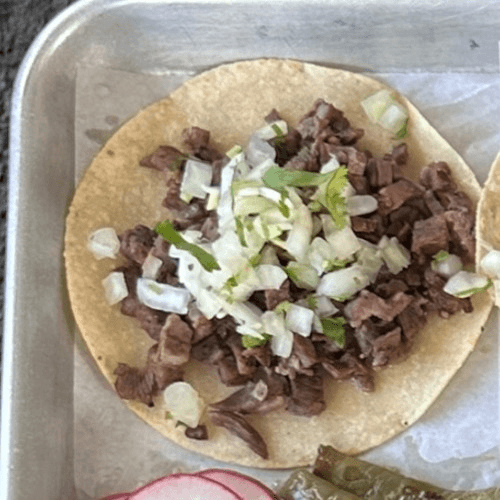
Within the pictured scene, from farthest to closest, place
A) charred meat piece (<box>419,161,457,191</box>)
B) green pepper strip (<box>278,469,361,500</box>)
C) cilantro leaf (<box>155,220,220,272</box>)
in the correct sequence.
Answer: charred meat piece (<box>419,161,457,191</box>), cilantro leaf (<box>155,220,220,272</box>), green pepper strip (<box>278,469,361,500</box>)

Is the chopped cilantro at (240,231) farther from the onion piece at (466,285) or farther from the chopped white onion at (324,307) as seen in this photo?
the onion piece at (466,285)

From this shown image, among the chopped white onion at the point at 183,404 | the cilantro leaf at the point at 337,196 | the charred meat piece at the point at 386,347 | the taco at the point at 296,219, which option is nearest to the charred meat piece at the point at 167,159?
the taco at the point at 296,219

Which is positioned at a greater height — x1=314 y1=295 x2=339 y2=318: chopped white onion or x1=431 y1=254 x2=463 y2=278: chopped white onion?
x1=431 y1=254 x2=463 y2=278: chopped white onion

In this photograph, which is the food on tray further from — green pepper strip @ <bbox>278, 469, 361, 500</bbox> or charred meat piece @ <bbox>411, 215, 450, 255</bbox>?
charred meat piece @ <bbox>411, 215, 450, 255</bbox>

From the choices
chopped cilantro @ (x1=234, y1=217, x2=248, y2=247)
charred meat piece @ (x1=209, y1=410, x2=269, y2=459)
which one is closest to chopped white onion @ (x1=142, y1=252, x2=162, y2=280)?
chopped cilantro @ (x1=234, y1=217, x2=248, y2=247)

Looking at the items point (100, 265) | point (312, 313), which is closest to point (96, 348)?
point (100, 265)

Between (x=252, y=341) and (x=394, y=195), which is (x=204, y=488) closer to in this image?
(x=252, y=341)

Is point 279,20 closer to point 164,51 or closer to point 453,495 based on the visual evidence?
point 164,51
